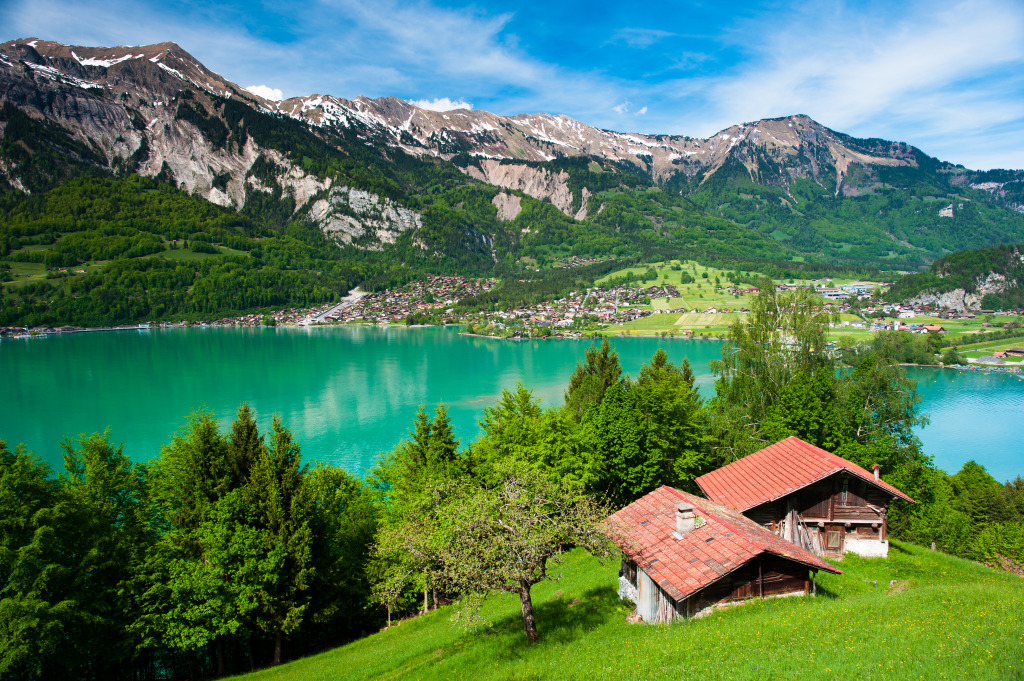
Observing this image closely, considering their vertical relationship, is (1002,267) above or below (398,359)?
above

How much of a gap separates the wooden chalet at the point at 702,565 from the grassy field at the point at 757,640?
1.38 feet

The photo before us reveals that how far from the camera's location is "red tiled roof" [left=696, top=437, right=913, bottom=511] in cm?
1688

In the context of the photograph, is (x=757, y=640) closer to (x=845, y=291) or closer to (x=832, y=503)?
(x=832, y=503)

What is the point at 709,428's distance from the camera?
28531 mm

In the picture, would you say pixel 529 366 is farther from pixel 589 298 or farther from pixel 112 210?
pixel 112 210

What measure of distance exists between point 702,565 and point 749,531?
2.10 metres

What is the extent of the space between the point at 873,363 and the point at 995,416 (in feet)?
165

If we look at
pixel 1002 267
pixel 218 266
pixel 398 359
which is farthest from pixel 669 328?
pixel 218 266

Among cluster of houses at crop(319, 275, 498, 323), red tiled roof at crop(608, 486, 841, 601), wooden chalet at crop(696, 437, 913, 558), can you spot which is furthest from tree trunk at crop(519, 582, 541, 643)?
cluster of houses at crop(319, 275, 498, 323)

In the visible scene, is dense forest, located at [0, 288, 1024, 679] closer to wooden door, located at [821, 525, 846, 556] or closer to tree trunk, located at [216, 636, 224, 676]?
tree trunk, located at [216, 636, 224, 676]

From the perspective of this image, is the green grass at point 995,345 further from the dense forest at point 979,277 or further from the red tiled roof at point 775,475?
the red tiled roof at point 775,475

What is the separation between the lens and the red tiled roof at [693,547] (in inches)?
447

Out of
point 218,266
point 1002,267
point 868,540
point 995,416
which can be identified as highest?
point 218,266

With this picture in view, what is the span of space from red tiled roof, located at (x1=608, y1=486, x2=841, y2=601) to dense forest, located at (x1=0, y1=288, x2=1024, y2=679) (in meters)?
1.37
